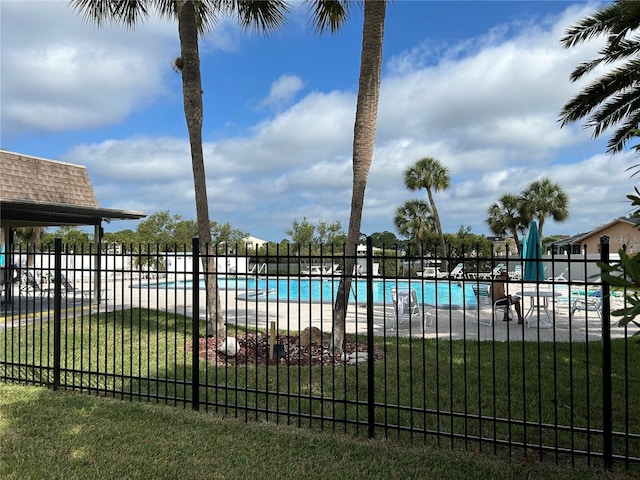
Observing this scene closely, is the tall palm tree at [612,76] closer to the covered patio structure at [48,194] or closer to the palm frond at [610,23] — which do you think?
the palm frond at [610,23]

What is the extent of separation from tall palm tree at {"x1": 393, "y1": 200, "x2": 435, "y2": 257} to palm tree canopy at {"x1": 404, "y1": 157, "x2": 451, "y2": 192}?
7439 mm

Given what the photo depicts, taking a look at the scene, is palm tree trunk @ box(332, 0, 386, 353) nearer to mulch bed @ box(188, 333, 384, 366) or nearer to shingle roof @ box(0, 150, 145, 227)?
mulch bed @ box(188, 333, 384, 366)

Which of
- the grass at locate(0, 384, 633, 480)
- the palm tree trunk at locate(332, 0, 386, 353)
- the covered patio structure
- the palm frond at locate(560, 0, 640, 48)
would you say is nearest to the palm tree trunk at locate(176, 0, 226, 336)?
the palm tree trunk at locate(332, 0, 386, 353)

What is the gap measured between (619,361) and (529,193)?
114 feet

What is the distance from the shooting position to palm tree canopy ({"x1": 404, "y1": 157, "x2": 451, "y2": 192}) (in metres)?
35.6

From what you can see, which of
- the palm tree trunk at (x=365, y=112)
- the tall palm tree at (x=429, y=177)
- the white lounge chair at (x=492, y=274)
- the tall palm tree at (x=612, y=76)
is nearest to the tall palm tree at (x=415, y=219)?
the tall palm tree at (x=429, y=177)

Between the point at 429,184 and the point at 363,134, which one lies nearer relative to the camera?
the point at 363,134

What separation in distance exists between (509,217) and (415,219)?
8000 mm

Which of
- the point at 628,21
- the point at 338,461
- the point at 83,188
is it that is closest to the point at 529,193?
the point at 628,21

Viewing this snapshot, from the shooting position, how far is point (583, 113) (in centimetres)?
1370

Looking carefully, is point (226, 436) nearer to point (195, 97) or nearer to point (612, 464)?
point (612, 464)

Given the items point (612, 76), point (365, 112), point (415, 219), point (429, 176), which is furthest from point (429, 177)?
point (365, 112)

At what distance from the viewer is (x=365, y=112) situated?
7.80m

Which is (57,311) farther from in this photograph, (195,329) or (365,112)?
(365,112)
